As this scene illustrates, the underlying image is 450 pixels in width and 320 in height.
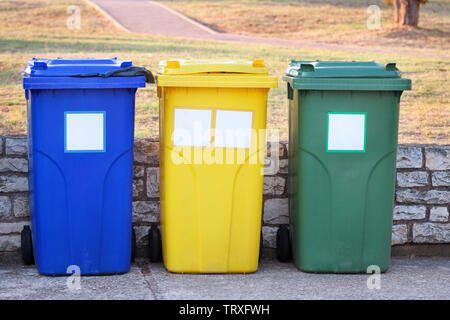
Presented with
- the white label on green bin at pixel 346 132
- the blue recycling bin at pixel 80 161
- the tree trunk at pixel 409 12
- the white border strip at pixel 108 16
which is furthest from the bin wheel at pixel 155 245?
the tree trunk at pixel 409 12

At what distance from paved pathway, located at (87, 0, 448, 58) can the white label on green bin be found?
11929 millimetres

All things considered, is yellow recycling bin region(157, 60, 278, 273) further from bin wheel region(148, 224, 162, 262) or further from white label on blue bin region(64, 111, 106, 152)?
white label on blue bin region(64, 111, 106, 152)

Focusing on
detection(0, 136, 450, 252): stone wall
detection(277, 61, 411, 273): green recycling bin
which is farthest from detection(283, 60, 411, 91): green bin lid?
detection(0, 136, 450, 252): stone wall

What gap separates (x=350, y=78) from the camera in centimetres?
437

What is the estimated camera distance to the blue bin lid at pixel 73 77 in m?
4.18

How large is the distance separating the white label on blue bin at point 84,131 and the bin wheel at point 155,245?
30.4 inches

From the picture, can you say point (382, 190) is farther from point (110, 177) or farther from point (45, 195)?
point (45, 195)

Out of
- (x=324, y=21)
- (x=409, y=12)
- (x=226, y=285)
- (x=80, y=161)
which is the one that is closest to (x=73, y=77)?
(x=80, y=161)

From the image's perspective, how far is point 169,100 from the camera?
Result: 4.35 meters

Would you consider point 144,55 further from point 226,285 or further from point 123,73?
point 226,285

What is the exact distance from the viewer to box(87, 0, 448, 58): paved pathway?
58.6 feet

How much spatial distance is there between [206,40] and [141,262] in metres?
14.0

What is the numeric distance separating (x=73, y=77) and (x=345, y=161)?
65.9 inches
